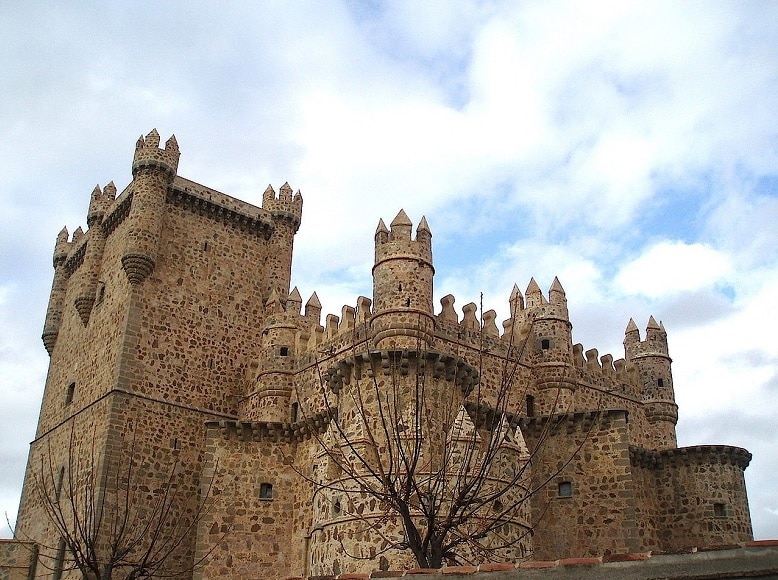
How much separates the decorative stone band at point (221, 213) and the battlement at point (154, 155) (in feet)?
2.99

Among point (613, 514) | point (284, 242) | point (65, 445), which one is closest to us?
point (613, 514)

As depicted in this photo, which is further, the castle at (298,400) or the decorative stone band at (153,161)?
the decorative stone band at (153,161)

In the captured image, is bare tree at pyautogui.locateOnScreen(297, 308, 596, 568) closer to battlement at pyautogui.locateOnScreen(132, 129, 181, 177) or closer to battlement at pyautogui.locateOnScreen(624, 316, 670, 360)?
battlement at pyautogui.locateOnScreen(624, 316, 670, 360)

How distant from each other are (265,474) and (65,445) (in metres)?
8.87

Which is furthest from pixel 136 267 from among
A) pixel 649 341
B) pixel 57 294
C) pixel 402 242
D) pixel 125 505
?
pixel 649 341

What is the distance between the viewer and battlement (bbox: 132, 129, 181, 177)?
28.7 metres

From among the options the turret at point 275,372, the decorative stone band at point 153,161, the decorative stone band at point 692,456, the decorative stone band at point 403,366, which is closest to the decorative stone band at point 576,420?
the decorative stone band at point 692,456

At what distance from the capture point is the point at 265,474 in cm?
2311

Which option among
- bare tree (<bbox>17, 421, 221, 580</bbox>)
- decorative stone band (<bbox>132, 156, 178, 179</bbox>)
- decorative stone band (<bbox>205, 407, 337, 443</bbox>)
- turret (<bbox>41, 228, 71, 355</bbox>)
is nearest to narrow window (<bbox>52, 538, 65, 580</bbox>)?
bare tree (<bbox>17, 421, 221, 580</bbox>)

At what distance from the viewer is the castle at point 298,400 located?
18.9 m

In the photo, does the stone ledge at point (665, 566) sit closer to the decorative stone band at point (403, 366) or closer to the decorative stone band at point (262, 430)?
the decorative stone band at point (403, 366)

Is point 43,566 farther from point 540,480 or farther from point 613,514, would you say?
point 613,514

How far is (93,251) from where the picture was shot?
102 feet

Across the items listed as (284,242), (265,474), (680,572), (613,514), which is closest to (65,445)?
(265,474)
